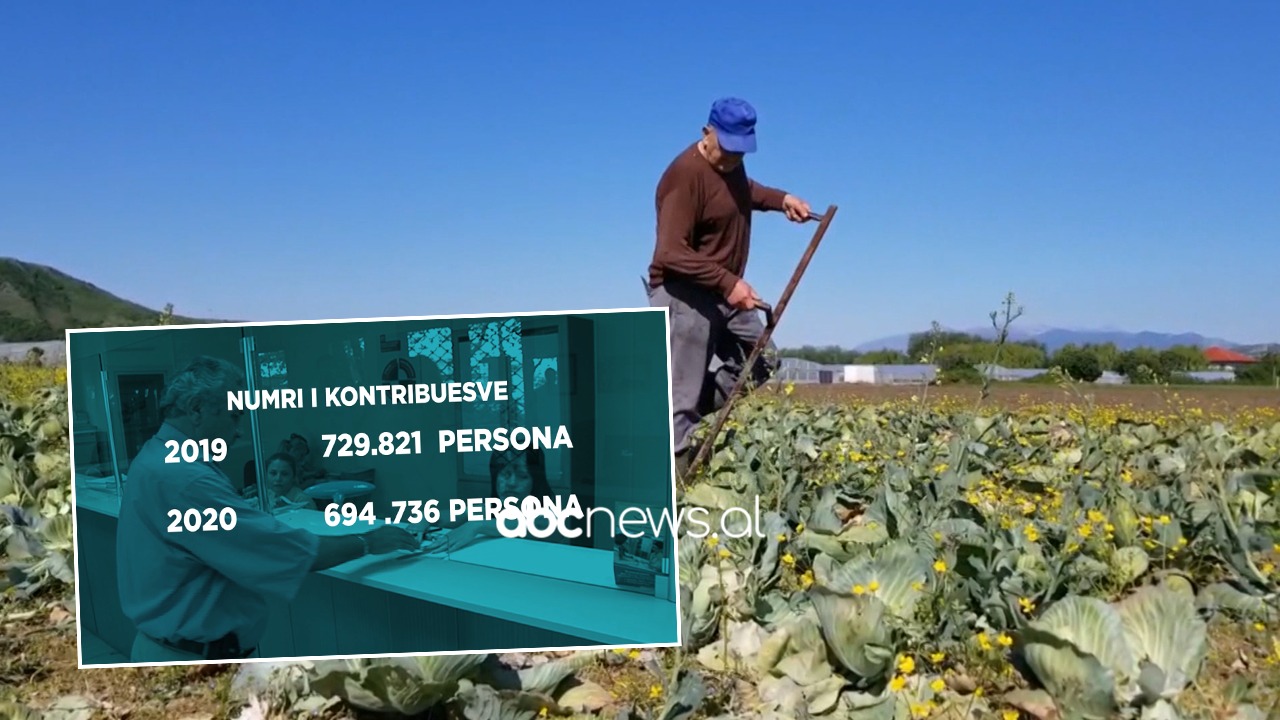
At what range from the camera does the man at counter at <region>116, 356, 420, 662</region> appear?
2719 millimetres

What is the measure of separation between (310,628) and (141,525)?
550 mm

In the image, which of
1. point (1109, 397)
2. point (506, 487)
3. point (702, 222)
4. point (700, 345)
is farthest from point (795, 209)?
point (1109, 397)

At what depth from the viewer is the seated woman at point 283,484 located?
2.70 meters

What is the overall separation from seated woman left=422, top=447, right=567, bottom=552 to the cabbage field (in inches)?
13.0

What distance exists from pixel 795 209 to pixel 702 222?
0.49 metres

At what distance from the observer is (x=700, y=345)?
5.34 meters

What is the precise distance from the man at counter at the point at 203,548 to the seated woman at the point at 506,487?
9 cm

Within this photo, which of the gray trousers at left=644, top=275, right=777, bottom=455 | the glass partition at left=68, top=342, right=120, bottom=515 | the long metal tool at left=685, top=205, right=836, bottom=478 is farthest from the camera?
the gray trousers at left=644, top=275, right=777, bottom=455

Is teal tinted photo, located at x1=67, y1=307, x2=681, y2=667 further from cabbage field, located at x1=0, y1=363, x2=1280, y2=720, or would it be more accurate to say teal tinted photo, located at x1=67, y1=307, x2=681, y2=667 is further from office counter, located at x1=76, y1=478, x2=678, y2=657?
cabbage field, located at x1=0, y1=363, x2=1280, y2=720

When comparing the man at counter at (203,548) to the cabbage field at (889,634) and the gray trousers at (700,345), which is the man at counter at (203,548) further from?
the gray trousers at (700,345)

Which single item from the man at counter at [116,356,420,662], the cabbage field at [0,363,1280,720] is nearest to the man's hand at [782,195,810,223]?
the cabbage field at [0,363,1280,720]

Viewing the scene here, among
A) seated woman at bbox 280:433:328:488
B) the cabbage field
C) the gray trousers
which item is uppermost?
the gray trousers

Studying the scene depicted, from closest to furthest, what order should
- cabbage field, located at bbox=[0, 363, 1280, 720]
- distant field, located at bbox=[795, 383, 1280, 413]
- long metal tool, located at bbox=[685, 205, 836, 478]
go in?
cabbage field, located at bbox=[0, 363, 1280, 720], long metal tool, located at bbox=[685, 205, 836, 478], distant field, located at bbox=[795, 383, 1280, 413]

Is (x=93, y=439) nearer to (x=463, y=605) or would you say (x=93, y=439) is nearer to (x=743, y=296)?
(x=463, y=605)
